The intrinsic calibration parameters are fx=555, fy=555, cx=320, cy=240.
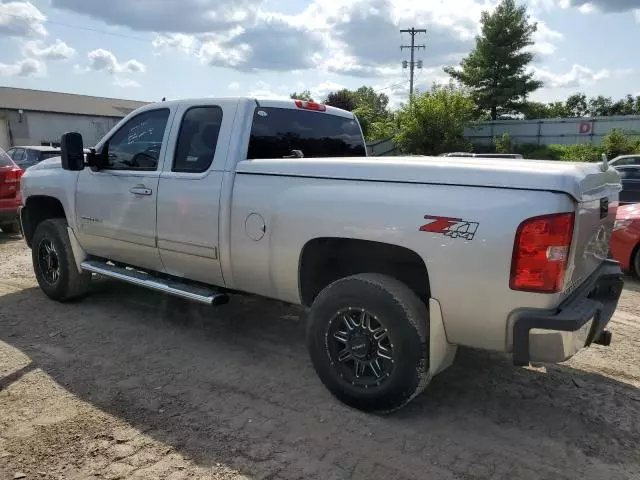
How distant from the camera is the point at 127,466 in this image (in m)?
2.88

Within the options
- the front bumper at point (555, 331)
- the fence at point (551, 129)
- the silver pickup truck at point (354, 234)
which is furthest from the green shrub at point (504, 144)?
the front bumper at point (555, 331)

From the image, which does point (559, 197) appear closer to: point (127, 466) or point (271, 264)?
point (271, 264)

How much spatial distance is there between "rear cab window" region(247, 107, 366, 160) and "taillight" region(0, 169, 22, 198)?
6902 mm

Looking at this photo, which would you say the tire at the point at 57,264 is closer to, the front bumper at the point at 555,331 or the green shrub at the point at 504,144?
the front bumper at the point at 555,331

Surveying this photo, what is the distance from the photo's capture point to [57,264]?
558 cm

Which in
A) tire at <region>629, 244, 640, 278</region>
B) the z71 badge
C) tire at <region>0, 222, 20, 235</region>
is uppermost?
the z71 badge

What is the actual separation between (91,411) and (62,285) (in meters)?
2.42

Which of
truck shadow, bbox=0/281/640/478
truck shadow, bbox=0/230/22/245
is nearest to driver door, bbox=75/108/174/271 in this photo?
truck shadow, bbox=0/281/640/478

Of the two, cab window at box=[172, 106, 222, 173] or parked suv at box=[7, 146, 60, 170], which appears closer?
cab window at box=[172, 106, 222, 173]

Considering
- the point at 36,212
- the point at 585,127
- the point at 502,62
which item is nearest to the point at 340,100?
the point at 502,62

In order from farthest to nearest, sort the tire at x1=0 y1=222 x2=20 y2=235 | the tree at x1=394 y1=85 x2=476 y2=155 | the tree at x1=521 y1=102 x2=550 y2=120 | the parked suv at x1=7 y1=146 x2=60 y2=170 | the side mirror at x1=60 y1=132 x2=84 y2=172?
the tree at x1=521 y1=102 x2=550 y2=120, the tree at x1=394 y1=85 x2=476 y2=155, the parked suv at x1=7 y1=146 x2=60 y2=170, the tire at x1=0 y1=222 x2=20 y2=235, the side mirror at x1=60 y1=132 x2=84 y2=172

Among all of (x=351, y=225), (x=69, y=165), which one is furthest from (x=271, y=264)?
(x=69, y=165)

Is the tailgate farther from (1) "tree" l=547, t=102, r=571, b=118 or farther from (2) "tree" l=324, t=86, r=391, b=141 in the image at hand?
(1) "tree" l=547, t=102, r=571, b=118

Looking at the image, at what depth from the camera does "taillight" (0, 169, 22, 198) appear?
930cm
